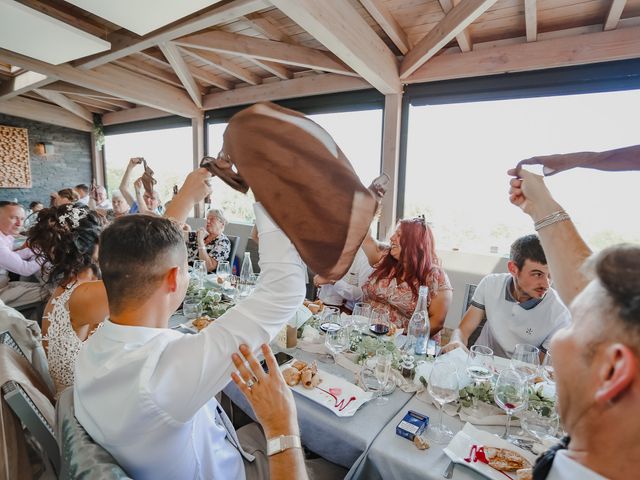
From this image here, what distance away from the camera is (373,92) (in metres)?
3.68

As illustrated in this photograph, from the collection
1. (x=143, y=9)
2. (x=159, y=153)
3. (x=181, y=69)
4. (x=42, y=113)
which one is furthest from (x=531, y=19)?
(x=42, y=113)

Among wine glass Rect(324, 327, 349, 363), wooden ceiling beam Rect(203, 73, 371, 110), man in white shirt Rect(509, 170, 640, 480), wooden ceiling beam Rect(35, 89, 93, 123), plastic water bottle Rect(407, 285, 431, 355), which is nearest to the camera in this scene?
man in white shirt Rect(509, 170, 640, 480)

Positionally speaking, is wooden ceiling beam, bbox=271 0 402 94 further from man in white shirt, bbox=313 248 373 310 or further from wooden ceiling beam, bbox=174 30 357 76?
man in white shirt, bbox=313 248 373 310

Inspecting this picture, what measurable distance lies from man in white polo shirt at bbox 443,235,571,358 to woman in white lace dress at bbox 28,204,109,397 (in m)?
1.70

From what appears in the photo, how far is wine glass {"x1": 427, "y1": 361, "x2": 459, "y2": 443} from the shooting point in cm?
104

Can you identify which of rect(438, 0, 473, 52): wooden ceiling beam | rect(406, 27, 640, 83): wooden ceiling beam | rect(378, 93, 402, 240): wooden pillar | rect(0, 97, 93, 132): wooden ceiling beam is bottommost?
rect(378, 93, 402, 240): wooden pillar

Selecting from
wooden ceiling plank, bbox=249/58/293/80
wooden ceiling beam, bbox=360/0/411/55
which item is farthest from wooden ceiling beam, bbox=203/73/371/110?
wooden ceiling beam, bbox=360/0/411/55

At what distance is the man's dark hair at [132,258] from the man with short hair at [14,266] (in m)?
2.49

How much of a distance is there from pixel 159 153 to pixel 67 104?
2.12 m

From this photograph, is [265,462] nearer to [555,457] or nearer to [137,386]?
[137,386]

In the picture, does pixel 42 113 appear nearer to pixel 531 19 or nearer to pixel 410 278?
pixel 410 278

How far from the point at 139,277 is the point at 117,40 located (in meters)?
3.66

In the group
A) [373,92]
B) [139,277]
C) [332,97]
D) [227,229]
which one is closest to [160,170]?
[227,229]

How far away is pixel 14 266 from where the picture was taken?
9.80ft
